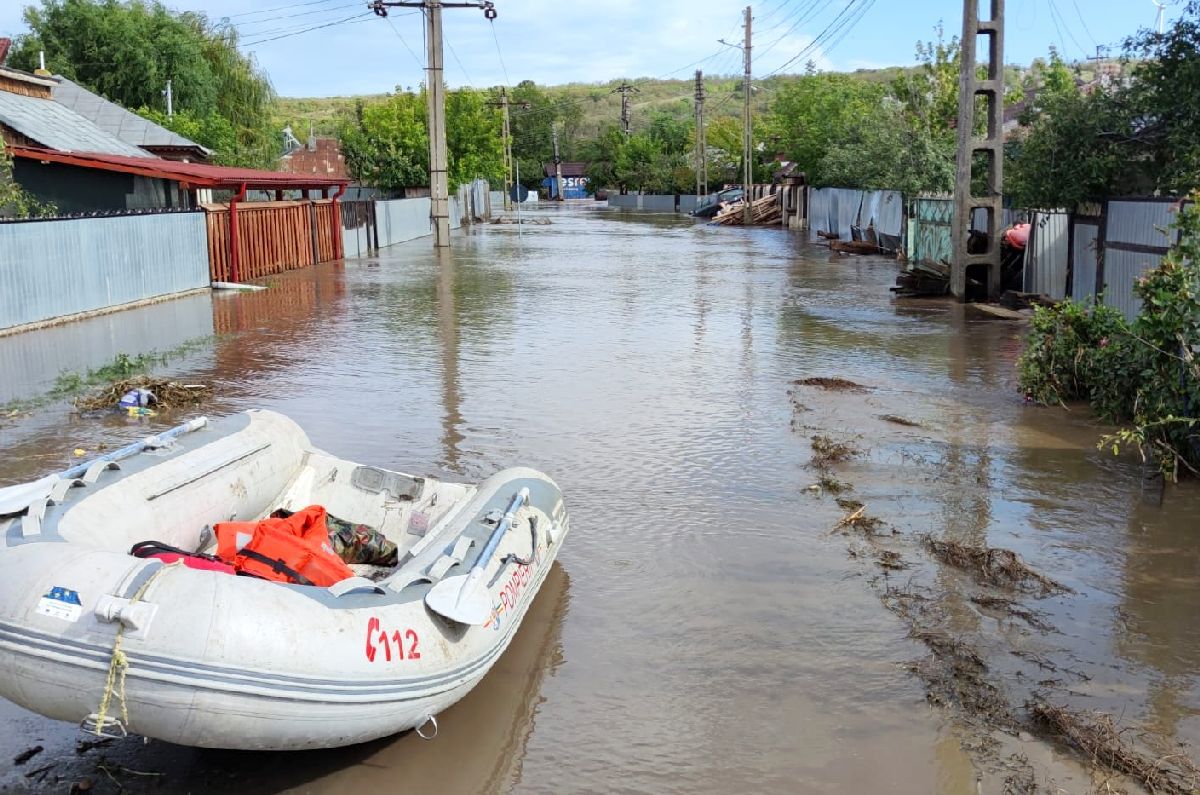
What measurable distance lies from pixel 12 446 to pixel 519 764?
23.0ft

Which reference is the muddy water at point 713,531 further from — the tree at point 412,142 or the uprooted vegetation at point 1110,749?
the tree at point 412,142

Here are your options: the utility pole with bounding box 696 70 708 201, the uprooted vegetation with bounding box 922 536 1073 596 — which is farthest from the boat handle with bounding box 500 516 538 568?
the utility pole with bounding box 696 70 708 201

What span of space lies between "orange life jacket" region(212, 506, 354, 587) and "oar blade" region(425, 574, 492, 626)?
72 cm

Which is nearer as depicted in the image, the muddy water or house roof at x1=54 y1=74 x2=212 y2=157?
the muddy water

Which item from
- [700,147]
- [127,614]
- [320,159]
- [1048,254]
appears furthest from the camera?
[700,147]

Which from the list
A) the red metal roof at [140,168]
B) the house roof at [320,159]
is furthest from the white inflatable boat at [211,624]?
the house roof at [320,159]

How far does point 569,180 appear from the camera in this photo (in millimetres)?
130250

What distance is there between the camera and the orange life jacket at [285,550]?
5367mm

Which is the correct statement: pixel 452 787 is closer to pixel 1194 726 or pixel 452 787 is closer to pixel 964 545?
pixel 1194 726

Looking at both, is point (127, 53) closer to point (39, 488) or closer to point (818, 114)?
point (818, 114)

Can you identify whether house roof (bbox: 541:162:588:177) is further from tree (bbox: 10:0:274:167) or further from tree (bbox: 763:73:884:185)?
tree (bbox: 10:0:274:167)

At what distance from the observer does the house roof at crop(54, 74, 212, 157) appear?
35.1 m

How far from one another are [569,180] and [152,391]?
120692mm

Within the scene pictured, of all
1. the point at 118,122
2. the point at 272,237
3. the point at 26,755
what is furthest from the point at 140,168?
the point at 26,755
